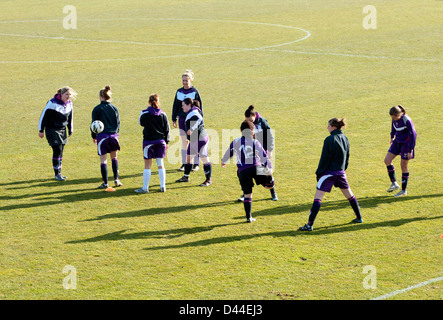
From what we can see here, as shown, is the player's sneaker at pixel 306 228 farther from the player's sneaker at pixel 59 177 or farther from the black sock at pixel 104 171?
the player's sneaker at pixel 59 177

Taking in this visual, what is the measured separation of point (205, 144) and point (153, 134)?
134 cm

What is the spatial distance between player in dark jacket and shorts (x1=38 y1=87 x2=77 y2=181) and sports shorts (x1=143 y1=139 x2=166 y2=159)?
7.46 ft

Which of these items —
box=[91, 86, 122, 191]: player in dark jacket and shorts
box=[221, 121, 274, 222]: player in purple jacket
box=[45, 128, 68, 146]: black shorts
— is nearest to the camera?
box=[221, 121, 274, 222]: player in purple jacket

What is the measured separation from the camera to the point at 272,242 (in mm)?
11531

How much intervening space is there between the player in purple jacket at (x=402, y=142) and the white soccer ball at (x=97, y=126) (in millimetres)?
6331

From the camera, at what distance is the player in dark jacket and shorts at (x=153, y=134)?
555 inches

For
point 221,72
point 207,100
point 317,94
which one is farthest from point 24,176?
point 221,72

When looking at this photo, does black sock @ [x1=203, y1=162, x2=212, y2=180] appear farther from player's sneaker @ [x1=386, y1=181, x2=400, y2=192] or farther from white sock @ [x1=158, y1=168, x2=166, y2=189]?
player's sneaker @ [x1=386, y1=181, x2=400, y2=192]

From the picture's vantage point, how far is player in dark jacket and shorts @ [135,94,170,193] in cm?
1409

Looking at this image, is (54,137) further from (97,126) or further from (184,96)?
(184,96)

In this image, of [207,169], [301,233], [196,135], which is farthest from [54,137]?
[301,233]

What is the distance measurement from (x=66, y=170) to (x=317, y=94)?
1101cm

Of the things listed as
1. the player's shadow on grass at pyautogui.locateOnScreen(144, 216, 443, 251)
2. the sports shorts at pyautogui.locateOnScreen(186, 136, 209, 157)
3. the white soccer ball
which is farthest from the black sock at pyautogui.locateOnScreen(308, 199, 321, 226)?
the white soccer ball

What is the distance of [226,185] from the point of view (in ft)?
49.1
